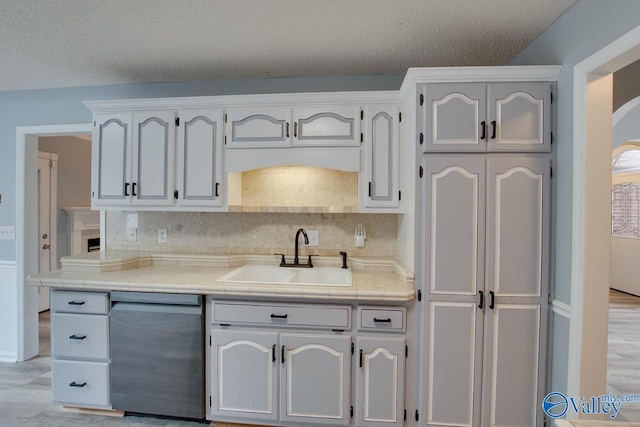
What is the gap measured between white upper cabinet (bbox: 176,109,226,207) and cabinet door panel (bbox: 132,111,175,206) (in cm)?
8

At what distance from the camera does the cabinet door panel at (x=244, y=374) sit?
1.86 metres

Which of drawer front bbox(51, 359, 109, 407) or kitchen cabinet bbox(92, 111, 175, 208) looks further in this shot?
kitchen cabinet bbox(92, 111, 175, 208)

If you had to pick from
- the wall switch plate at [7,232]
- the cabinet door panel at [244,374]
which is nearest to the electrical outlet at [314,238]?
the cabinet door panel at [244,374]

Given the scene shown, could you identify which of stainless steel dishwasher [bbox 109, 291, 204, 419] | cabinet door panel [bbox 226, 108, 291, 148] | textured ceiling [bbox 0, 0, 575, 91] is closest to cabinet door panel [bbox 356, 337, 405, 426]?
stainless steel dishwasher [bbox 109, 291, 204, 419]

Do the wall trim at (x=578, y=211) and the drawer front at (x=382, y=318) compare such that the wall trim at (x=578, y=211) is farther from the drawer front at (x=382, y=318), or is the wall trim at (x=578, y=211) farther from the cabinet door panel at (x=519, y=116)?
the drawer front at (x=382, y=318)

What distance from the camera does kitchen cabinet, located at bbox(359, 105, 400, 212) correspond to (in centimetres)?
205

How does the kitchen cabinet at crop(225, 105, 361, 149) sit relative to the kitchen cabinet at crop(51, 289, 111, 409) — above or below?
above

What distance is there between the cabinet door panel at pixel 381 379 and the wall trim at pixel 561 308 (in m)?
0.82

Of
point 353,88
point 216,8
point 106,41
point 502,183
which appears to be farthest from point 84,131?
point 502,183

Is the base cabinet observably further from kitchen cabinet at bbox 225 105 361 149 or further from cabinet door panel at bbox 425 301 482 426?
kitchen cabinet at bbox 225 105 361 149

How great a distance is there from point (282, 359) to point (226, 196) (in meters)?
1.16

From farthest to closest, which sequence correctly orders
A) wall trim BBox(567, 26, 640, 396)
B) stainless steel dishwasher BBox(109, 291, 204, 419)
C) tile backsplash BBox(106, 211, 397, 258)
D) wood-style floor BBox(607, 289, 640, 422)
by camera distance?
tile backsplash BBox(106, 211, 397, 258) < wood-style floor BBox(607, 289, 640, 422) < stainless steel dishwasher BBox(109, 291, 204, 419) < wall trim BBox(567, 26, 640, 396)

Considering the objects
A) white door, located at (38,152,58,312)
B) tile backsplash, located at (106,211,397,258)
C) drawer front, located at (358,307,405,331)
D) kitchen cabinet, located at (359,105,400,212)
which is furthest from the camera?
white door, located at (38,152,58,312)

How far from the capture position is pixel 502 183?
1.69 m
